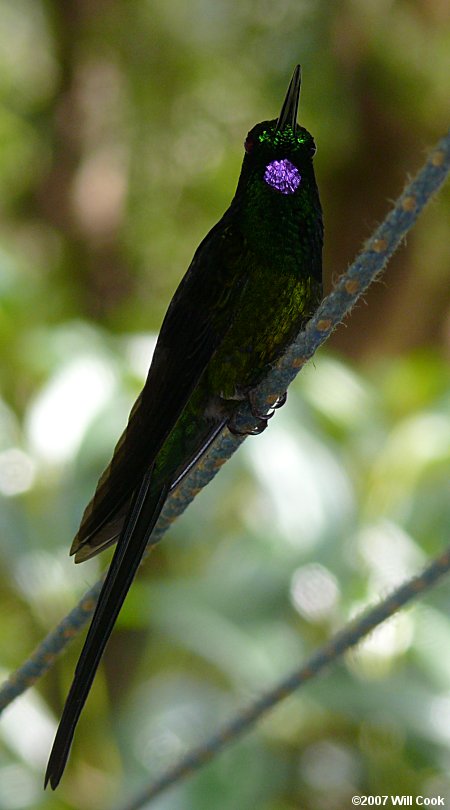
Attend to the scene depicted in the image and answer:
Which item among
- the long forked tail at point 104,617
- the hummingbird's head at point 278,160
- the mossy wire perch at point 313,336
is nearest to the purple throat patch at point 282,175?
the hummingbird's head at point 278,160

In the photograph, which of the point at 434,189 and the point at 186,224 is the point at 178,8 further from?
the point at 434,189

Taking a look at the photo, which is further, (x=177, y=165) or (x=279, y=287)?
(x=177, y=165)

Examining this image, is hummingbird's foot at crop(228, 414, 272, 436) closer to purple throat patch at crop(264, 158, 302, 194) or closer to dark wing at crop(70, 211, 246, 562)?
dark wing at crop(70, 211, 246, 562)

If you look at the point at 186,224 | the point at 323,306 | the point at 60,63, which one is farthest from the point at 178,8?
the point at 323,306

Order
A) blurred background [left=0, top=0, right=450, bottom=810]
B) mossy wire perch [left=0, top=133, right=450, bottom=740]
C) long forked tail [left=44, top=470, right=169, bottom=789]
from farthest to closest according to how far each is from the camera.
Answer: blurred background [left=0, top=0, right=450, bottom=810] < long forked tail [left=44, top=470, right=169, bottom=789] < mossy wire perch [left=0, top=133, right=450, bottom=740]

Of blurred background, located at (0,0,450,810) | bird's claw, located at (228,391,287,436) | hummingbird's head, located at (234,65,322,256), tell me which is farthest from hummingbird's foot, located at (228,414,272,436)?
blurred background, located at (0,0,450,810)

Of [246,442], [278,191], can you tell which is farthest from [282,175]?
[246,442]
